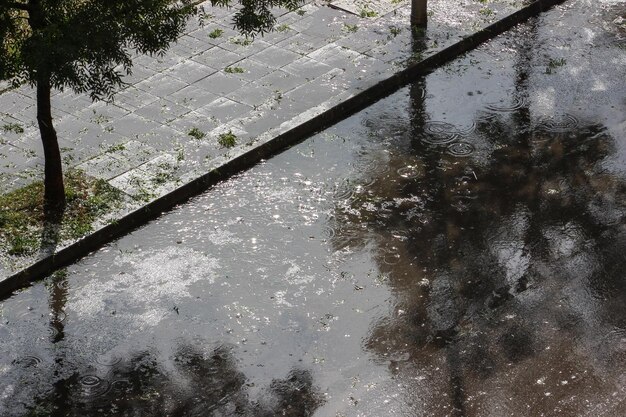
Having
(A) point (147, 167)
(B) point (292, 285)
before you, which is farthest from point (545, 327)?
(A) point (147, 167)

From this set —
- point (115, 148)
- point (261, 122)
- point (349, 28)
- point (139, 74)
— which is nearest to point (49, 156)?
point (115, 148)

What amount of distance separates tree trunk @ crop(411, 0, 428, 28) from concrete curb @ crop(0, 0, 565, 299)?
78cm

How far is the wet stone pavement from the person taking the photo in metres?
10.0

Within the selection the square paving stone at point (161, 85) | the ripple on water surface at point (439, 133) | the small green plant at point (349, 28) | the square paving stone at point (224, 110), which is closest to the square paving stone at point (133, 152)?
the square paving stone at point (224, 110)

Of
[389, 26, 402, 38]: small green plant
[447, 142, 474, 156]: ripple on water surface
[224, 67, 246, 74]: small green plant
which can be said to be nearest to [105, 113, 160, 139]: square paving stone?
[224, 67, 246, 74]: small green plant

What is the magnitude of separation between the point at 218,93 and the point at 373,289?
477 centimetres

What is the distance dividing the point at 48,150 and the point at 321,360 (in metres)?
4.08

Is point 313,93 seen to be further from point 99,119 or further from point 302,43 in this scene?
point 99,119

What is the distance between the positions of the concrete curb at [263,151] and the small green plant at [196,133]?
28.2 inches

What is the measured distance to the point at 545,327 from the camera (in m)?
10.9

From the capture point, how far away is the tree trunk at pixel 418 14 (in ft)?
54.5

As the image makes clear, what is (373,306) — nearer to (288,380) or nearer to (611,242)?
(288,380)

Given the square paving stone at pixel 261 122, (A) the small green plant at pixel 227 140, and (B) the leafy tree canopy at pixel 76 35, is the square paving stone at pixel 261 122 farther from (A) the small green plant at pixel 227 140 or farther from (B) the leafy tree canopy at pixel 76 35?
(B) the leafy tree canopy at pixel 76 35

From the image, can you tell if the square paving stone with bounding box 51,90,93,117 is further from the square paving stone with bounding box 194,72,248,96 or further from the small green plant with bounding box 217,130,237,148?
the small green plant with bounding box 217,130,237,148
